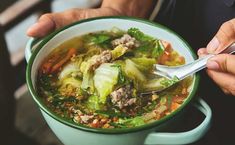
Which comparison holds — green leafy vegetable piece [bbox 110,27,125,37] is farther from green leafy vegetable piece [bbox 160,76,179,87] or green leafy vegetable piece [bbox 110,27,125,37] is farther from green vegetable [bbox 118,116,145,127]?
green vegetable [bbox 118,116,145,127]

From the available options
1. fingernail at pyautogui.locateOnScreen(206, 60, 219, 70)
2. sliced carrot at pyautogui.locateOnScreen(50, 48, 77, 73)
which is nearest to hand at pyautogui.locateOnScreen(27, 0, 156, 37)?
sliced carrot at pyautogui.locateOnScreen(50, 48, 77, 73)

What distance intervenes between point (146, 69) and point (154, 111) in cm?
15

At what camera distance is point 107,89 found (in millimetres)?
1023

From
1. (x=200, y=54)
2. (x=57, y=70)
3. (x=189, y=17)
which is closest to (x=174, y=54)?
(x=200, y=54)

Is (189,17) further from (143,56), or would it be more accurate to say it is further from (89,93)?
(89,93)

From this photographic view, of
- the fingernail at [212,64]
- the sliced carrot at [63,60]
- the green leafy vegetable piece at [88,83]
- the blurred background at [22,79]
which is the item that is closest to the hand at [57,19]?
the sliced carrot at [63,60]

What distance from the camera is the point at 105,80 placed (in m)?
1.04

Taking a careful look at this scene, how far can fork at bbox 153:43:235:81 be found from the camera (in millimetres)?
1023

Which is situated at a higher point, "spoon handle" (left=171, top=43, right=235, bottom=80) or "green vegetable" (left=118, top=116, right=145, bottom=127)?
"spoon handle" (left=171, top=43, right=235, bottom=80)

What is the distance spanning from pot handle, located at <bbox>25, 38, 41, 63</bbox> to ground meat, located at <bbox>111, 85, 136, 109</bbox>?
0.25 meters

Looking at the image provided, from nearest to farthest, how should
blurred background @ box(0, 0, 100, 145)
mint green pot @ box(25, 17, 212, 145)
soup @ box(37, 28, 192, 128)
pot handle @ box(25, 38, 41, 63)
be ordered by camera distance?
mint green pot @ box(25, 17, 212, 145)
soup @ box(37, 28, 192, 128)
pot handle @ box(25, 38, 41, 63)
blurred background @ box(0, 0, 100, 145)

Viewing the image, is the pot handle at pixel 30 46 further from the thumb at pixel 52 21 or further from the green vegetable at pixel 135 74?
the green vegetable at pixel 135 74

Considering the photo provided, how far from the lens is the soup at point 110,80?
0.99 m

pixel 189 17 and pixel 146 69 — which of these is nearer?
pixel 146 69
